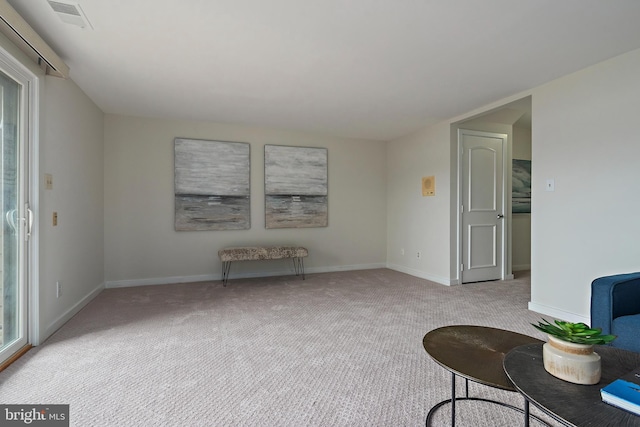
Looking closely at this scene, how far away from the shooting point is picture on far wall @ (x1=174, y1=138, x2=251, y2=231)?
4.70m

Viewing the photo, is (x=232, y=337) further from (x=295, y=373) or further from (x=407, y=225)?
(x=407, y=225)

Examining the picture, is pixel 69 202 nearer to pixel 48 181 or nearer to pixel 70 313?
pixel 48 181

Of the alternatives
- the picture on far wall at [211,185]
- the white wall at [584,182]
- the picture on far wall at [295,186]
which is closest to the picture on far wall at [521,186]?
the white wall at [584,182]

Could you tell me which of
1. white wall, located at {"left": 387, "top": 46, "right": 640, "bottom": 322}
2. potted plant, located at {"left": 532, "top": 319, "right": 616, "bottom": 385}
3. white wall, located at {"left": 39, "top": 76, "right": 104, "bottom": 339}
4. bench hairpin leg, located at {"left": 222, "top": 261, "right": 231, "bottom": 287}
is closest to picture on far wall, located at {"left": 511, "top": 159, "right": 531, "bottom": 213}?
white wall, located at {"left": 387, "top": 46, "right": 640, "bottom": 322}

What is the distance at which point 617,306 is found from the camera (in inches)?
79.7

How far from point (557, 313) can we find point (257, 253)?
3.50 meters

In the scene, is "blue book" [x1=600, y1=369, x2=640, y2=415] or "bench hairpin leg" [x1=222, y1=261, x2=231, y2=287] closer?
"blue book" [x1=600, y1=369, x2=640, y2=415]

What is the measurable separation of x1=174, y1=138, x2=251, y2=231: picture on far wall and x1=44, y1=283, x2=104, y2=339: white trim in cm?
126

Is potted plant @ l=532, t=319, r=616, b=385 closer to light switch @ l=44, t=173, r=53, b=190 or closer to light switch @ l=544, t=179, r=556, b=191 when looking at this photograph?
light switch @ l=544, t=179, r=556, b=191

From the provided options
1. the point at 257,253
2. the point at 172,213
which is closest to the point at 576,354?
the point at 257,253

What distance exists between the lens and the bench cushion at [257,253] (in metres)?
4.46

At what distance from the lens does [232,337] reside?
8.80 feet

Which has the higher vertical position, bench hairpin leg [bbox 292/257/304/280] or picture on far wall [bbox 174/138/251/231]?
picture on far wall [bbox 174/138/251/231]

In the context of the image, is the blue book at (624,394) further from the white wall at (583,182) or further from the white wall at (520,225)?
the white wall at (520,225)
